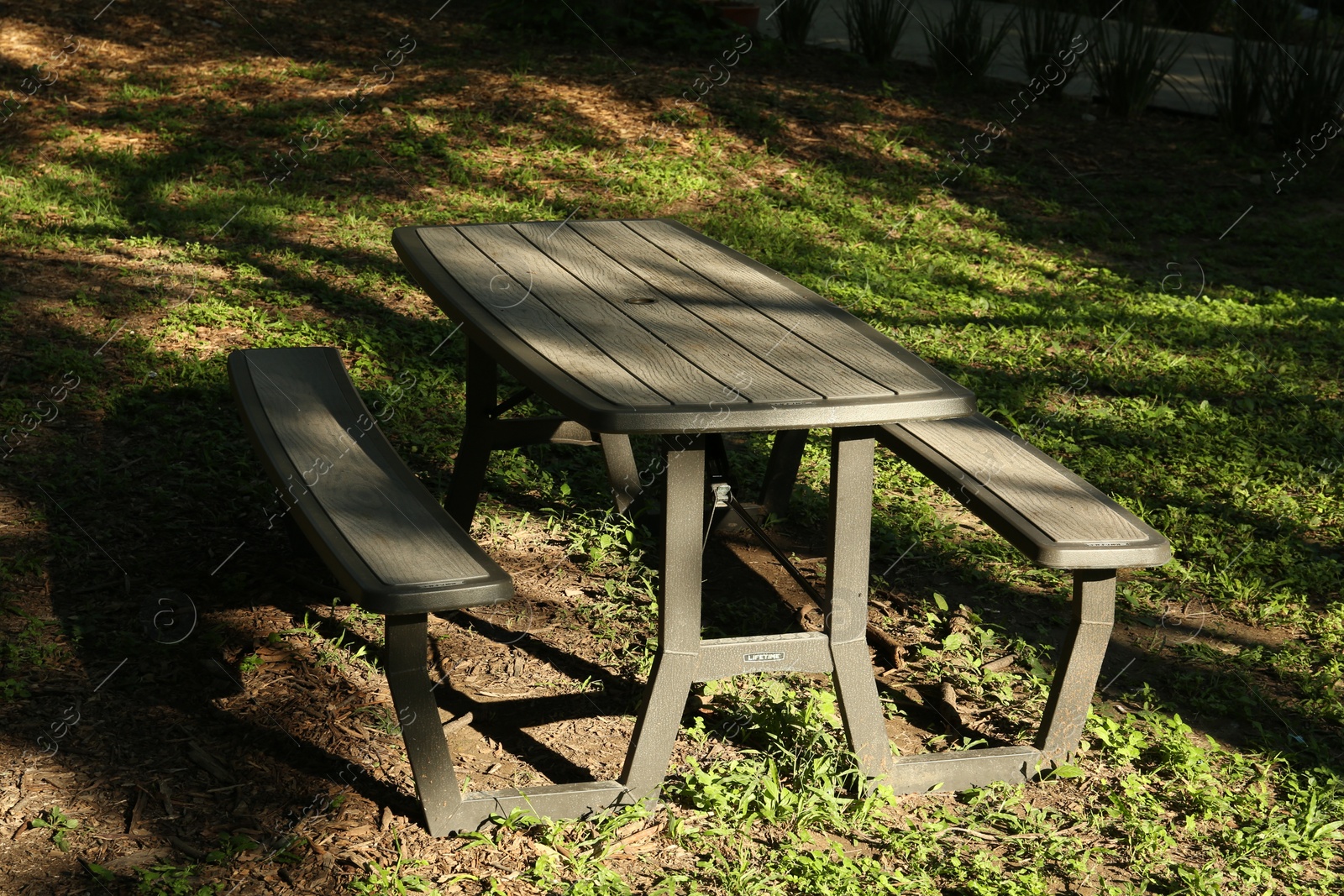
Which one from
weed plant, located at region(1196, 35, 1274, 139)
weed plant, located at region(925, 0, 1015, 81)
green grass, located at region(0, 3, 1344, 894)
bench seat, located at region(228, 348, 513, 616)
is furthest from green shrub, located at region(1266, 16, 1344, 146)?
bench seat, located at region(228, 348, 513, 616)

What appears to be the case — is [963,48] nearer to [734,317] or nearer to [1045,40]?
[1045,40]

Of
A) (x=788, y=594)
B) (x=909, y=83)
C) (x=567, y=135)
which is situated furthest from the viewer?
(x=909, y=83)

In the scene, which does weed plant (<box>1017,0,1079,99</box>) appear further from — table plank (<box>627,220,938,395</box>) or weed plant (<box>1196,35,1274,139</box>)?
table plank (<box>627,220,938,395</box>)

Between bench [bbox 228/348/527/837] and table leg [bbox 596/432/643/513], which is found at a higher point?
bench [bbox 228/348/527/837]

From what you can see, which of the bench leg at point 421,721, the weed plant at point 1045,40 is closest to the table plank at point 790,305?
the bench leg at point 421,721

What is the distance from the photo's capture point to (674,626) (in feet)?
8.25

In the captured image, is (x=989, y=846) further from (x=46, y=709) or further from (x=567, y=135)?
(x=567, y=135)

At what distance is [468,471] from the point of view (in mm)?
3598

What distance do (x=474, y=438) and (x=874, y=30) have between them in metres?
6.21

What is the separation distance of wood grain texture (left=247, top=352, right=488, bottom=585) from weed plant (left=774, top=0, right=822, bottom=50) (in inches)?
253

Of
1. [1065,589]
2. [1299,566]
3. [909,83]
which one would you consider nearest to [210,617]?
[1065,589]

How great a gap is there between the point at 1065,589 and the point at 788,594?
2.65 ft

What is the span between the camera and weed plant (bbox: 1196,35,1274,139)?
7.85 m

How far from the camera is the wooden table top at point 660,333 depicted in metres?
2.30
